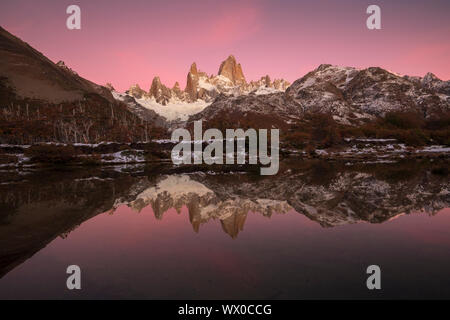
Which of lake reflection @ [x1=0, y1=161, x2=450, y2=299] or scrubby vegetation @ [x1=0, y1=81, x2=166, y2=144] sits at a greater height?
scrubby vegetation @ [x1=0, y1=81, x2=166, y2=144]

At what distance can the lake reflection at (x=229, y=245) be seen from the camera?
9.83 m

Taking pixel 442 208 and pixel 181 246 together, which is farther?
pixel 442 208

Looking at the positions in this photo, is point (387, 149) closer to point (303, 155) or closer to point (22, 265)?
point (303, 155)

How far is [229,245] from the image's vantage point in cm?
1424

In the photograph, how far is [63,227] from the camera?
59.7 ft

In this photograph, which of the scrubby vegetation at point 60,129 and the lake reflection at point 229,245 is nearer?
the lake reflection at point 229,245

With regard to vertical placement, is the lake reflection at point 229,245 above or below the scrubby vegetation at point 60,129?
below

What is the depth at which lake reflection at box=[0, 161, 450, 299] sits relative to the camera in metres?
9.83

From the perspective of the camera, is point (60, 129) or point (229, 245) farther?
point (60, 129)

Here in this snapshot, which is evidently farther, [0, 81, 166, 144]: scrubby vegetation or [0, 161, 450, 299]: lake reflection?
[0, 81, 166, 144]: scrubby vegetation

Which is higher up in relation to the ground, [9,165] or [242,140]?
[242,140]
